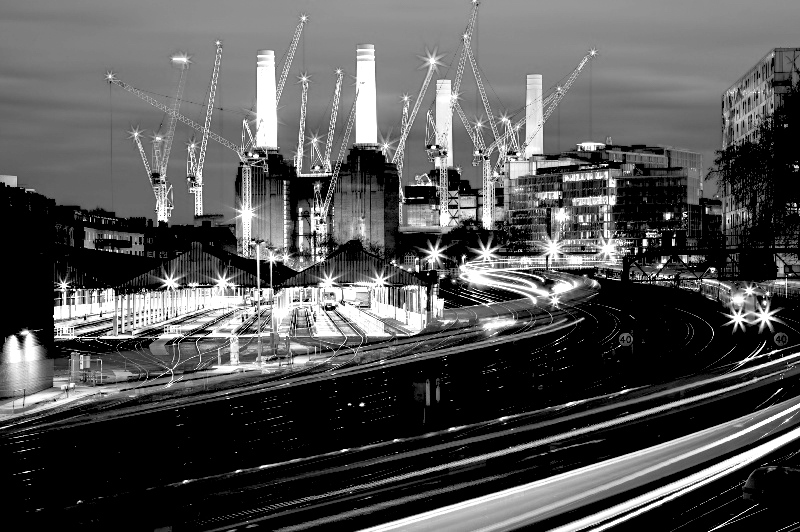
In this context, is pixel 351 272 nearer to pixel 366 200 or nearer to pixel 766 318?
pixel 766 318

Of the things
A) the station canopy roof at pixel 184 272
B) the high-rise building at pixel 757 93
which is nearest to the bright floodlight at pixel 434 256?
the high-rise building at pixel 757 93

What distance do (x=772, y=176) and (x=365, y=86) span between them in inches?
4635

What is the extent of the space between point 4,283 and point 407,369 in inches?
553

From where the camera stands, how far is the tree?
52.1 m

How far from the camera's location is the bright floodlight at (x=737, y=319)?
53644 mm

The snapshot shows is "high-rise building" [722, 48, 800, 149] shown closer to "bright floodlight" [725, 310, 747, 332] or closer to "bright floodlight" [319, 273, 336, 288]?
"bright floodlight" [725, 310, 747, 332]

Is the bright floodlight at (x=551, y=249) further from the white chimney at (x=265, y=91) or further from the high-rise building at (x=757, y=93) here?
the white chimney at (x=265, y=91)

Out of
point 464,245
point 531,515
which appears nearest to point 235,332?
point 531,515

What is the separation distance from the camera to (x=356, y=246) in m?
55.6

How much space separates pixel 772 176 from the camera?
5297 centimetres

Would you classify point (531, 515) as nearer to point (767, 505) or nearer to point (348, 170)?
point (767, 505)

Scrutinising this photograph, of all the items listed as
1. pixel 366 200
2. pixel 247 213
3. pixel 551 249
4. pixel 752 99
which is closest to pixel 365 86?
pixel 366 200

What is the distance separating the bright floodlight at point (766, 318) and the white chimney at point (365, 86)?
114585 millimetres

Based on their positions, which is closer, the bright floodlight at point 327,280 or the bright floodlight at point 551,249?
the bright floodlight at point 327,280
